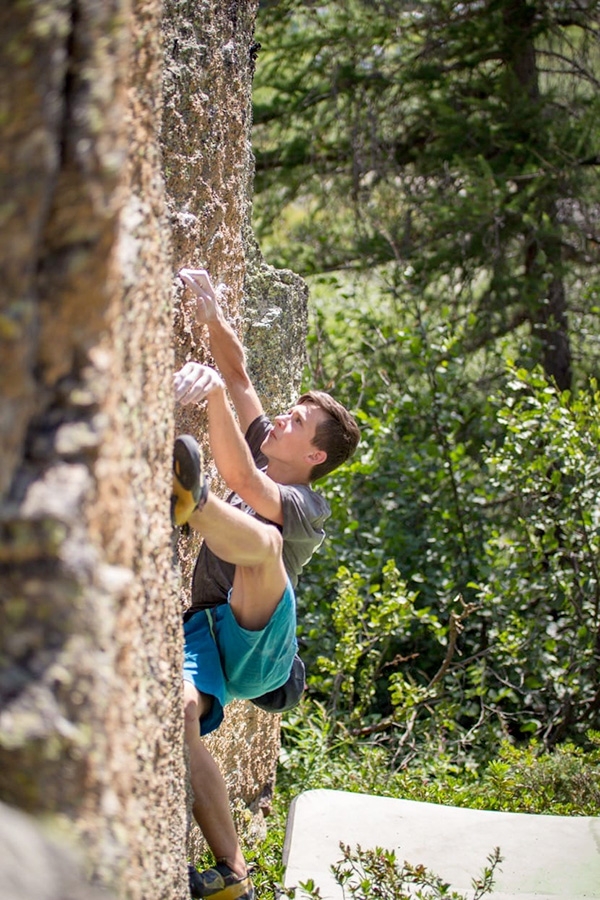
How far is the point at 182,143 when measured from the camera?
277 centimetres

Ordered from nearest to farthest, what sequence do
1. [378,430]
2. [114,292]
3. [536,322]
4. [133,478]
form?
[114,292] → [133,478] → [378,430] → [536,322]

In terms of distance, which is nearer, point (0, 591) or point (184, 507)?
point (0, 591)

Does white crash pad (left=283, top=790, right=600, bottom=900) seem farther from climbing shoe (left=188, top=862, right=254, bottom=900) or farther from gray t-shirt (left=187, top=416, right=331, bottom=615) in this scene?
gray t-shirt (left=187, top=416, right=331, bottom=615)

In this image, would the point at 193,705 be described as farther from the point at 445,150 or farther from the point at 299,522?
the point at 445,150

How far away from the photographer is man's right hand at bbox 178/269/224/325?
2656 millimetres

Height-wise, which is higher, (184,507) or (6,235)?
(6,235)

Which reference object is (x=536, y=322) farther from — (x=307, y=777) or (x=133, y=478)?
(x=133, y=478)

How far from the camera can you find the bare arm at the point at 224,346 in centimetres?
268

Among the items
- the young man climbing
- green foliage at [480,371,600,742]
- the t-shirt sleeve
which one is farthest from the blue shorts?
green foliage at [480,371,600,742]

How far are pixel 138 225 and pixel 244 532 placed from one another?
34.1 inches

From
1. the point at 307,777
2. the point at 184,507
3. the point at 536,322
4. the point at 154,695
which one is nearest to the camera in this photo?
the point at 154,695

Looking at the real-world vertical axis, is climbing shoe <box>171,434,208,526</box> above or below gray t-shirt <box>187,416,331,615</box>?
above

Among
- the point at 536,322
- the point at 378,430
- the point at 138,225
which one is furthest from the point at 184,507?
the point at 536,322

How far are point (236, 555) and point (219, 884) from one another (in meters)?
0.83
